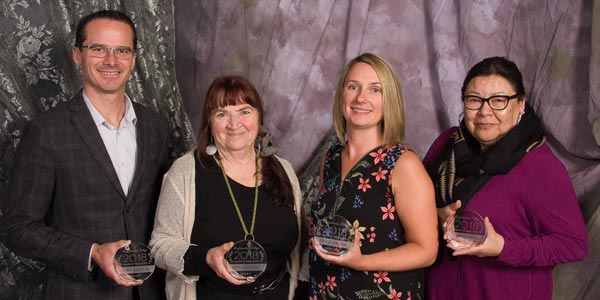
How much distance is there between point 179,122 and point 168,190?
0.84 m

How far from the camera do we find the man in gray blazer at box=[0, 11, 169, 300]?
2.11 m

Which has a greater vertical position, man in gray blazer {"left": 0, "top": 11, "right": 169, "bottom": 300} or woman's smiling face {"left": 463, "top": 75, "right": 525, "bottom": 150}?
woman's smiling face {"left": 463, "top": 75, "right": 525, "bottom": 150}

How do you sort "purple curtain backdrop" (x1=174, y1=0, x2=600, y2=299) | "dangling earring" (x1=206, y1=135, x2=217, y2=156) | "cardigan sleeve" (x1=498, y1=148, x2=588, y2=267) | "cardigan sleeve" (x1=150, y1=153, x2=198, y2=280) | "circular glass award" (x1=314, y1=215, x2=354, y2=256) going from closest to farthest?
"circular glass award" (x1=314, y1=215, x2=354, y2=256) < "cardigan sleeve" (x1=498, y1=148, x2=588, y2=267) < "cardigan sleeve" (x1=150, y1=153, x2=198, y2=280) < "dangling earring" (x1=206, y1=135, x2=217, y2=156) < "purple curtain backdrop" (x1=174, y1=0, x2=600, y2=299)

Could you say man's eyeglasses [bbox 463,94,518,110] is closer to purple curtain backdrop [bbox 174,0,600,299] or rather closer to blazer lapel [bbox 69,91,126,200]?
purple curtain backdrop [bbox 174,0,600,299]

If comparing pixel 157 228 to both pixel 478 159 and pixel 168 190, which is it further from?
pixel 478 159

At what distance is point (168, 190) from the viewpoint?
2141 mm

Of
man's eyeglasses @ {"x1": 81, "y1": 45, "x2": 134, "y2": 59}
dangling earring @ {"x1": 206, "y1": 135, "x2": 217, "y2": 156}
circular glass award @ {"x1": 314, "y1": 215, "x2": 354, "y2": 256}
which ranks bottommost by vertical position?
circular glass award @ {"x1": 314, "y1": 215, "x2": 354, "y2": 256}

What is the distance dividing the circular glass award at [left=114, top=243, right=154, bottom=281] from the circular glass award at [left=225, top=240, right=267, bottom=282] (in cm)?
22

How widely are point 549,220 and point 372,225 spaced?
510 mm

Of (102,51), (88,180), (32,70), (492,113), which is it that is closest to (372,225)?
(492,113)

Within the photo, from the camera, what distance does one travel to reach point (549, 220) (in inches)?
77.4

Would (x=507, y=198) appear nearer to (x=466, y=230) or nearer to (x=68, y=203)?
(x=466, y=230)

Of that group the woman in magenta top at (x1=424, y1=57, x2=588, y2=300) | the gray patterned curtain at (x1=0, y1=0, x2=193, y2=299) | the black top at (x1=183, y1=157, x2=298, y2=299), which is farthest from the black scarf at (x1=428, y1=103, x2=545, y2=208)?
the gray patterned curtain at (x1=0, y1=0, x2=193, y2=299)

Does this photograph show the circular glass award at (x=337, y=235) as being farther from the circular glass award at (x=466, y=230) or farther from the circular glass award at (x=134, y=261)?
the circular glass award at (x=134, y=261)
